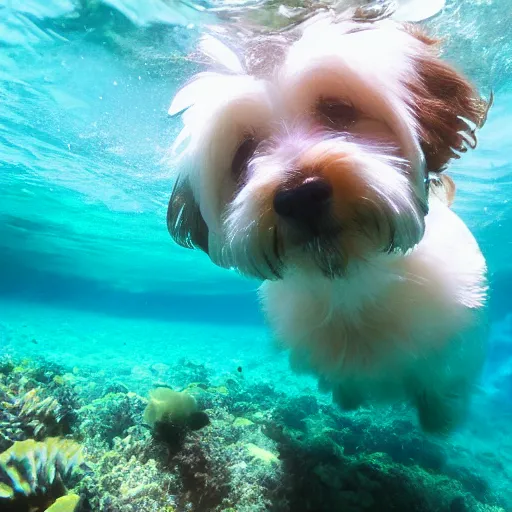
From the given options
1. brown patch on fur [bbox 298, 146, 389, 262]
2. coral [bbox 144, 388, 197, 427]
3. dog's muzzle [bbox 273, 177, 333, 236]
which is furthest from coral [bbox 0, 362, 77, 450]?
brown patch on fur [bbox 298, 146, 389, 262]

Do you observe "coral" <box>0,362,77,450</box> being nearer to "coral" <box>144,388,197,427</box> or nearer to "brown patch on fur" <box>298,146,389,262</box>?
"coral" <box>144,388,197,427</box>

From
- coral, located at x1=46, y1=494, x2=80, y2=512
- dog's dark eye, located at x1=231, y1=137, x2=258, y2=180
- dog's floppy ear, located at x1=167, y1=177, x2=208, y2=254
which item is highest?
dog's dark eye, located at x1=231, y1=137, x2=258, y2=180

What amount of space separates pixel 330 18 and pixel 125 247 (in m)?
25.5

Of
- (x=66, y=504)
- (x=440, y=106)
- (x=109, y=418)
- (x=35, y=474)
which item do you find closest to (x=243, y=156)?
(x=440, y=106)

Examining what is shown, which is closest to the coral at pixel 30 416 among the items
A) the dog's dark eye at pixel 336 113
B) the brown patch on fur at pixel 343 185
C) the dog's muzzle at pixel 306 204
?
the dog's muzzle at pixel 306 204

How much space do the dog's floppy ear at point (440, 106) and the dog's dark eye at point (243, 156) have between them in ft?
2.76

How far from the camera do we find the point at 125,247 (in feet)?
92.5

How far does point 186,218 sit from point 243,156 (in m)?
0.71

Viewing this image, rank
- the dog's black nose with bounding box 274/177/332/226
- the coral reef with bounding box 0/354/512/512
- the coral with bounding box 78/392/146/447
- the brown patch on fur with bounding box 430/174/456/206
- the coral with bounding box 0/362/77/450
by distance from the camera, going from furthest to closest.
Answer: the coral with bounding box 78/392/146/447 < the coral with bounding box 0/362/77/450 < the brown patch on fur with bounding box 430/174/456/206 < the coral reef with bounding box 0/354/512/512 < the dog's black nose with bounding box 274/177/332/226

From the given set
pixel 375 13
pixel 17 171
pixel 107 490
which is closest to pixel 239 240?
pixel 107 490

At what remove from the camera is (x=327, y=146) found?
1.78 m

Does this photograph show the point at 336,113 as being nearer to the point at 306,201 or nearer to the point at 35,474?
the point at 306,201

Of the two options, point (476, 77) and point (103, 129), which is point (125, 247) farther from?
point (476, 77)

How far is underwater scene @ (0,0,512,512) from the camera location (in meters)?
2.76
